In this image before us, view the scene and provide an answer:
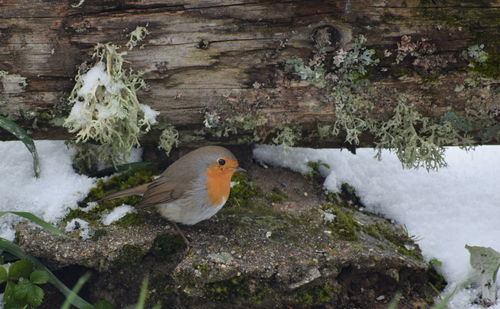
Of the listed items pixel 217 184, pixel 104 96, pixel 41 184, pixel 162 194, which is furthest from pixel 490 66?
pixel 41 184

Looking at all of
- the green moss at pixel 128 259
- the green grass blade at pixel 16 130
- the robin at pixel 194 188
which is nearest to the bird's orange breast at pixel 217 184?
the robin at pixel 194 188

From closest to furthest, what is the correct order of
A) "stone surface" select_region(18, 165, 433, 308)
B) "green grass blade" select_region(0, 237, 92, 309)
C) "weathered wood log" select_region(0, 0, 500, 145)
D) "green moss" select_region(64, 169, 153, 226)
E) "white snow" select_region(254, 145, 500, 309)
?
"green grass blade" select_region(0, 237, 92, 309) → "stone surface" select_region(18, 165, 433, 308) → "weathered wood log" select_region(0, 0, 500, 145) → "green moss" select_region(64, 169, 153, 226) → "white snow" select_region(254, 145, 500, 309)

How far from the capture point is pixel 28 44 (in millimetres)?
3947

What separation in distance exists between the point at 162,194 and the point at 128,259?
55cm

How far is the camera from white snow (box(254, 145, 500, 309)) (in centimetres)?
438

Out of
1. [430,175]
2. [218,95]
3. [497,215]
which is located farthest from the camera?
[430,175]

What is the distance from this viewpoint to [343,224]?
4.31 metres

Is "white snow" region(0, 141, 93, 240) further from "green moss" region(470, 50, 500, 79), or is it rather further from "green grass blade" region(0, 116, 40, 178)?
"green moss" region(470, 50, 500, 79)

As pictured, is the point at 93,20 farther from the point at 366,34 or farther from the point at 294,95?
the point at 366,34

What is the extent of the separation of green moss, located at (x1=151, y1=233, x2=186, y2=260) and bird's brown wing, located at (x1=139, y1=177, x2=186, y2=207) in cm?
26

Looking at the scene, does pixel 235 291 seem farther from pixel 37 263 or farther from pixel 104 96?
pixel 104 96

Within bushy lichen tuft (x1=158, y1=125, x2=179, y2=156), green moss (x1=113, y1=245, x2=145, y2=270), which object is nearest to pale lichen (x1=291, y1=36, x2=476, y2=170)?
bushy lichen tuft (x1=158, y1=125, x2=179, y2=156)

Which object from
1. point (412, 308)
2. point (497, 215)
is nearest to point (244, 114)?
point (412, 308)

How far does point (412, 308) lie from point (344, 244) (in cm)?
62
